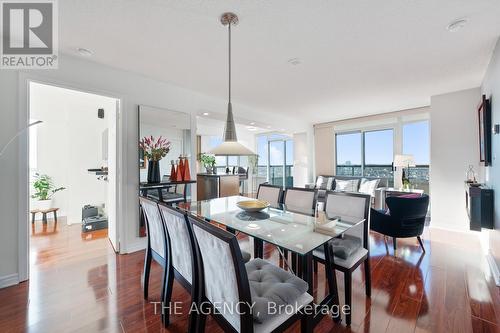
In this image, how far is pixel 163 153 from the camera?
328 cm

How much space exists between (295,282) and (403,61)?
9.54ft

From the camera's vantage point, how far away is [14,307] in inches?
73.9

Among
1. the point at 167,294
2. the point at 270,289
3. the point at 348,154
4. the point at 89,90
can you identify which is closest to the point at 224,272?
the point at 270,289

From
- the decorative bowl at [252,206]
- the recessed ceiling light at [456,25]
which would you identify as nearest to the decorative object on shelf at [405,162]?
the recessed ceiling light at [456,25]

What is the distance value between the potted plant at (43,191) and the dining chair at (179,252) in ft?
14.0

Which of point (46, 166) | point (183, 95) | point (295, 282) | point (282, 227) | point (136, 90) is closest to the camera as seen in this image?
point (295, 282)

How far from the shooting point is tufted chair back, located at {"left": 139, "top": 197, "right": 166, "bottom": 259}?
1.82 m

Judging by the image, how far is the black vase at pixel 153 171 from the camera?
321 cm

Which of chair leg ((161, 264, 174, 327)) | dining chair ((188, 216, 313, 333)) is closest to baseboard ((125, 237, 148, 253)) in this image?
chair leg ((161, 264, 174, 327))

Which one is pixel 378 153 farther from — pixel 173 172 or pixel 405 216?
pixel 173 172

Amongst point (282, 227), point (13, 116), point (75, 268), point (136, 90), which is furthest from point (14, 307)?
point (136, 90)

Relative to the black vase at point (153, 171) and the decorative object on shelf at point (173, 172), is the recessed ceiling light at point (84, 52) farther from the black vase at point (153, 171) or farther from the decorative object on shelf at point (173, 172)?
the decorative object on shelf at point (173, 172)

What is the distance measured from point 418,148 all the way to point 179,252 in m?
5.69

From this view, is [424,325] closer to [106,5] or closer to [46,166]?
[106,5]
